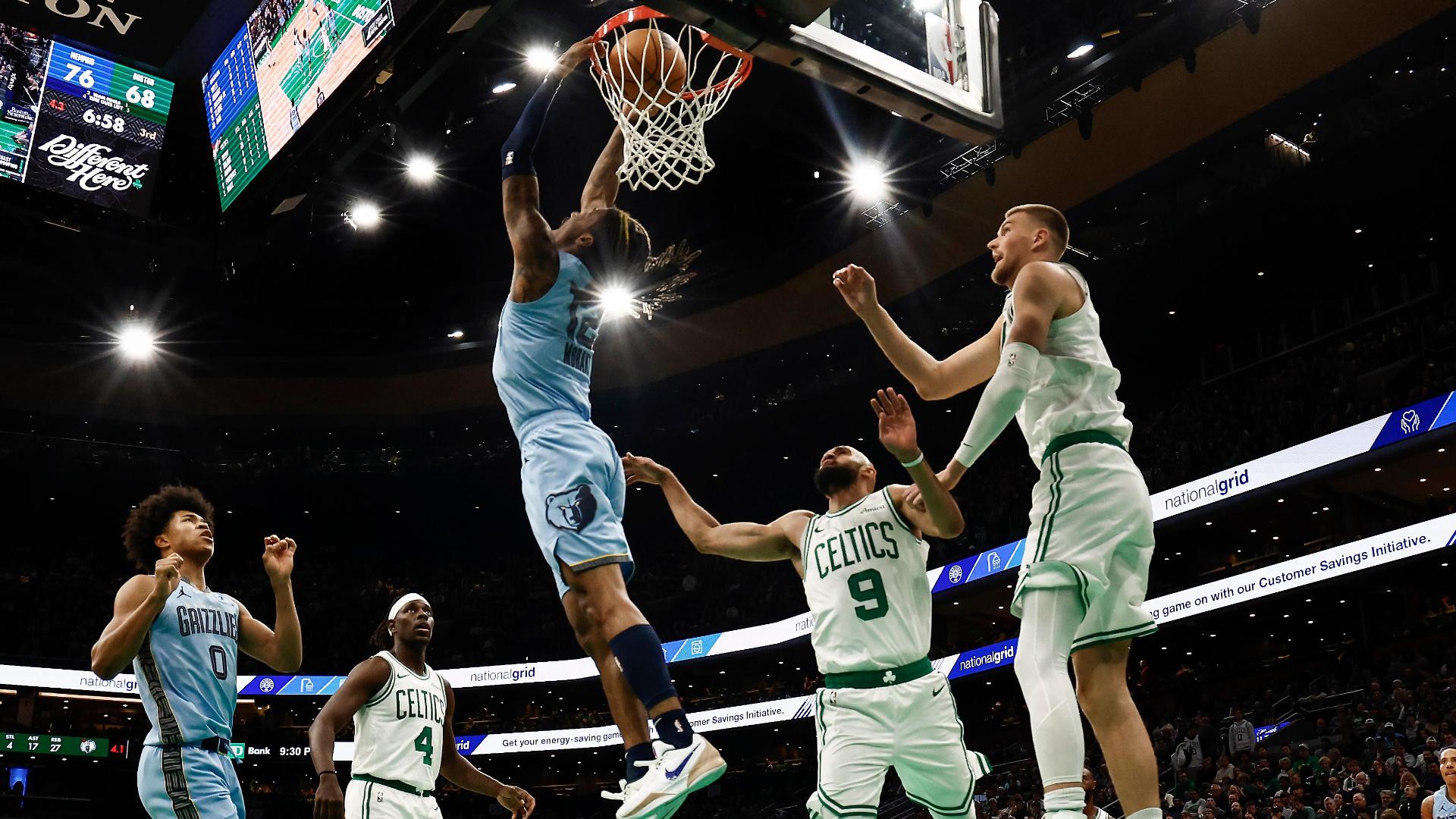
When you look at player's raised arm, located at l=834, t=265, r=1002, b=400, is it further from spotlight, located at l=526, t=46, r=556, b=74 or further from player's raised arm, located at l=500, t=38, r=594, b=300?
spotlight, located at l=526, t=46, r=556, b=74

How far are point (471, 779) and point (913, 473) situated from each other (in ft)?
11.0

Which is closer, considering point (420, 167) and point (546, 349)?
point (546, 349)

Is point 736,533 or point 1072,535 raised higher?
point 736,533

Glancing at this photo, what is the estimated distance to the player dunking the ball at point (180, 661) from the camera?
15.1ft

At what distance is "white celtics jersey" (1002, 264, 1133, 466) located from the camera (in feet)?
12.7

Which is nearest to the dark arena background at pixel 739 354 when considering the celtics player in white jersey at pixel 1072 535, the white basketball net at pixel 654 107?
the white basketball net at pixel 654 107

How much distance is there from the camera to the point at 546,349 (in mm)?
4570

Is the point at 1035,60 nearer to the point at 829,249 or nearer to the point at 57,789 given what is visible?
the point at 829,249

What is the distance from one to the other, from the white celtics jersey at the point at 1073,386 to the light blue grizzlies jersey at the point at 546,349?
1.60m

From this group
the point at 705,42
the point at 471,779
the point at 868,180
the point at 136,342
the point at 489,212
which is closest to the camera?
the point at 705,42

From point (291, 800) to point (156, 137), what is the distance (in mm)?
21029

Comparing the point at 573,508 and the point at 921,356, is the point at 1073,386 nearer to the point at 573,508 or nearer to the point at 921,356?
the point at 921,356

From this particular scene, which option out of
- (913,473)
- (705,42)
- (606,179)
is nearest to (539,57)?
(705,42)

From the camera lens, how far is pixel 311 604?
29.2 m
